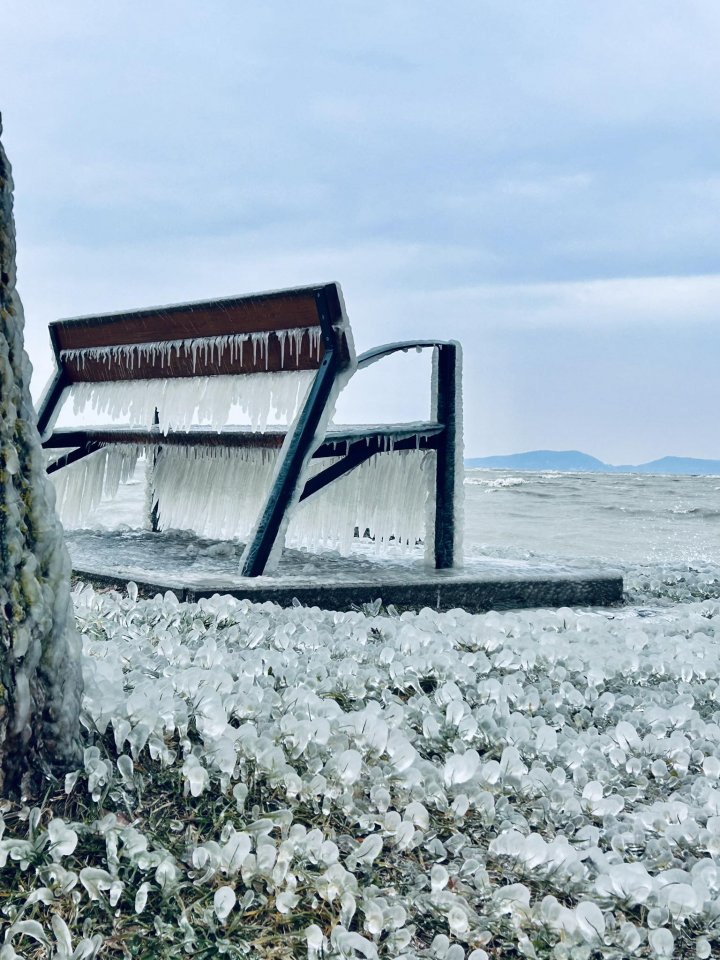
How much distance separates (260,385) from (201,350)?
0.57 metres

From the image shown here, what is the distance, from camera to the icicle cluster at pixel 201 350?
4.87 meters

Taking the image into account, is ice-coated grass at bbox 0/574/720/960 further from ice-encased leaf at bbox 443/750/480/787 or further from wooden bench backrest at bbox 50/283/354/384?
wooden bench backrest at bbox 50/283/354/384

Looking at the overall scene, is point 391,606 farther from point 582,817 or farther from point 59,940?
point 59,940

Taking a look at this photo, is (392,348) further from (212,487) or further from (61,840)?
(61,840)

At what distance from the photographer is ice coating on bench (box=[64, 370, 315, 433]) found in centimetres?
496

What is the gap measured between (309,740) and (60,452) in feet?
17.4

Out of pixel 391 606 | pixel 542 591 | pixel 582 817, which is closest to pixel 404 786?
pixel 582 817


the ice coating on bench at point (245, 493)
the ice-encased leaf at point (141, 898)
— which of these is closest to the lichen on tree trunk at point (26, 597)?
the ice-encased leaf at point (141, 898)

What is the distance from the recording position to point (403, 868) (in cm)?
182

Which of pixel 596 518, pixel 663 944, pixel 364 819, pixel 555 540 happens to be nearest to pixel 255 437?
pixel 364 819

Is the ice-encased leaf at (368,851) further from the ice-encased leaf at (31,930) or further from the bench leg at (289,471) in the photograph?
the bench leg at (289,471)

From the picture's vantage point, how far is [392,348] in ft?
17.7

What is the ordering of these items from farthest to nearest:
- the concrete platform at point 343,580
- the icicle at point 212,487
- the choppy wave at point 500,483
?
the choppy wave at point 500,483 < the icicle at point 212,487 < the concrete platform at point 343,580

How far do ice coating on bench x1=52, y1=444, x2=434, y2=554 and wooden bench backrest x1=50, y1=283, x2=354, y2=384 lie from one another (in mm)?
638
